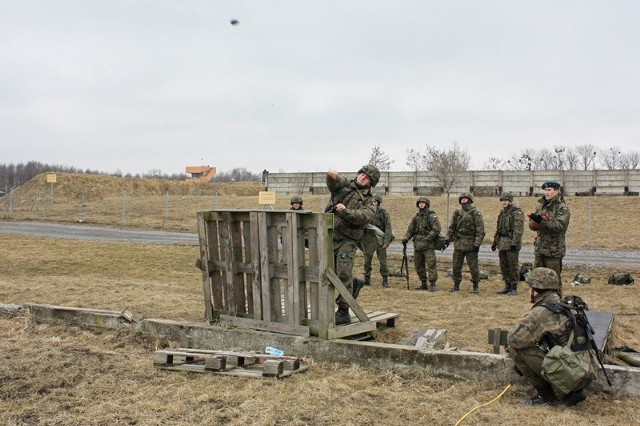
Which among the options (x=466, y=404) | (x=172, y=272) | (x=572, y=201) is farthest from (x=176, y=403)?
(x=572, y=201)

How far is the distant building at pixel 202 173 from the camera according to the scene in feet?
262

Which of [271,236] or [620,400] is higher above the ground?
[271,236]

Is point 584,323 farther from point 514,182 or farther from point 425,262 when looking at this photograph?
point 514,182

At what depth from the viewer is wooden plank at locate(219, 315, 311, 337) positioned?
6.91 meters

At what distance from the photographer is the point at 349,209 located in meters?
7.37

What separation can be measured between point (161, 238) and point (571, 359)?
69.5ft

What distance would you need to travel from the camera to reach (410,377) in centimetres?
614

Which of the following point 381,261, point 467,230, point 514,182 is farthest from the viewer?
point 514,182

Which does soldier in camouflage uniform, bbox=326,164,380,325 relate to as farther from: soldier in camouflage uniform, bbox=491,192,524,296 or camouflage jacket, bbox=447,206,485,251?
soldier in camouflage uniform, bbox=491,192,524,296

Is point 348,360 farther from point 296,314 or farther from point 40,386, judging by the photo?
point 40,386

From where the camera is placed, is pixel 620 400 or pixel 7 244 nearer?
pixel 620 400

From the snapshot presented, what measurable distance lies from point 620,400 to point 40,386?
18.0 ft

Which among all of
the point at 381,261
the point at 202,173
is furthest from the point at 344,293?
the point at 202,173

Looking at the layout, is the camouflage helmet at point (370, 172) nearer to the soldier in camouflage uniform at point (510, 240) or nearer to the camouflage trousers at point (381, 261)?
the soldier in camouflage uniform at point (510, 240)
